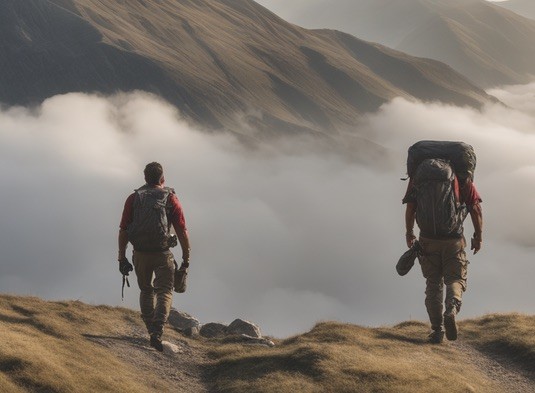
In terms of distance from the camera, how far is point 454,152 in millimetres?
15602

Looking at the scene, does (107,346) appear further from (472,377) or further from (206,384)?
(472,377)

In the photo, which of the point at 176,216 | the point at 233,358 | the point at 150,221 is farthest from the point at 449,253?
the point at 150,221

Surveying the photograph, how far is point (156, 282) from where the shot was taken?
15250 mm

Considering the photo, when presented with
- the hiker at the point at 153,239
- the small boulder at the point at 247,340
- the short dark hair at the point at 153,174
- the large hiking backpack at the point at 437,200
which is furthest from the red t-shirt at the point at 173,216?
the large hiking backpack at the point at 437,200

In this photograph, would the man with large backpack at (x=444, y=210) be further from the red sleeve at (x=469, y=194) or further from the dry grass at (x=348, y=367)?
the dry grass at (x=348, y=367)

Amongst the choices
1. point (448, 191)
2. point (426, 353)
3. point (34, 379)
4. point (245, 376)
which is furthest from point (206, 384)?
point (448, 191)

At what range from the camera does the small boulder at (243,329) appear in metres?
21.0

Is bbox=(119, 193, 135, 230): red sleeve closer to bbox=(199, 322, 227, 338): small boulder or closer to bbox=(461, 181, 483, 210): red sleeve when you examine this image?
bbox=(199, 322, 227, 338): small boulder

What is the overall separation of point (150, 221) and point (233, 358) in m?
3.66

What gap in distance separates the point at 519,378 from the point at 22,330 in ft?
35.0

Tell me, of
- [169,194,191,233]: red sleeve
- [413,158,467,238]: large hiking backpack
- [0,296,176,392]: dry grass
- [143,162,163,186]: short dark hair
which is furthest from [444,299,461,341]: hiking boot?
[143,162,163,186]: short dark hair

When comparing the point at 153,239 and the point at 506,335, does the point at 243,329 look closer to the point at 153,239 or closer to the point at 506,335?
the point at 153,239

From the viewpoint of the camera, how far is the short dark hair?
15.1 m

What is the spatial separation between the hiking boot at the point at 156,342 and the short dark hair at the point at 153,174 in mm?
3379
